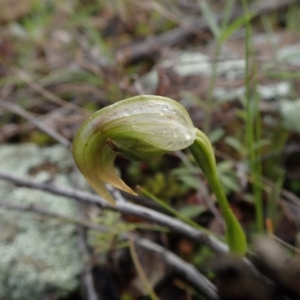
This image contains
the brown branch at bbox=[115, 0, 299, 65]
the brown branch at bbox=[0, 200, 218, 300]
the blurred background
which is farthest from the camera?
the brown branch at bbox=[115, 0, 299, 65]

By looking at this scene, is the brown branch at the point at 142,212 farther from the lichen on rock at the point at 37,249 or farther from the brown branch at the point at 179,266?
the lichen on rock at the point at 37,249

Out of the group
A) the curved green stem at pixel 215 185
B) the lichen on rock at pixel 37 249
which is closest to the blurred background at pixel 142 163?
the lichen on rock at pixel 37 249

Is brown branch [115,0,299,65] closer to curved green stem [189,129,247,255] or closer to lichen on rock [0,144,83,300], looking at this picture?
lichen on rock [0,144,83,300]

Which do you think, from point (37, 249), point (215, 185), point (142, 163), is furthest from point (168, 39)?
point (215, 185)

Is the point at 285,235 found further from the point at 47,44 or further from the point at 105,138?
the point at 47,44

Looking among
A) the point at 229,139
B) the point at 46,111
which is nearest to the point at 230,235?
the point at 229,139

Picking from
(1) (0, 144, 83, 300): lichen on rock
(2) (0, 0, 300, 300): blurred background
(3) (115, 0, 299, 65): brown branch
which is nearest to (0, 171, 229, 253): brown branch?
(2) (0, 0, 300, 300): blurred background
